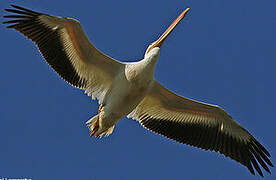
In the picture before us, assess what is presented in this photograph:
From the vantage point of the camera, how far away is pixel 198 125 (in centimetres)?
1316

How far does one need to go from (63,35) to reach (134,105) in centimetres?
234

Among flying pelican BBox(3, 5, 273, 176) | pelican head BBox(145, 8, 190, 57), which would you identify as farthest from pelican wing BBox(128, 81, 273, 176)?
pelican head BBox(145, 8, 190, 57)

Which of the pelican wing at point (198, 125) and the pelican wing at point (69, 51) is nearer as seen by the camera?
the pelican wing at point (69, 51)

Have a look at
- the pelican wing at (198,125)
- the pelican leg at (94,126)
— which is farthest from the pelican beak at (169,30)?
the pelican leg at (94,126)

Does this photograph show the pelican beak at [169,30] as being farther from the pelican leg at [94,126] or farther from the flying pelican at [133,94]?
the pelican leg at [94,126]

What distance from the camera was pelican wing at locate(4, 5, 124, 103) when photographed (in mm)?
11828

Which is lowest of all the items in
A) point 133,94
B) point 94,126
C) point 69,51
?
point 94,126

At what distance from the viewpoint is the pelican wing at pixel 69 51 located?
466 inches

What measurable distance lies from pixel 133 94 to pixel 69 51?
1900 mm

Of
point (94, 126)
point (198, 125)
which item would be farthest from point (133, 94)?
point (198, 125)

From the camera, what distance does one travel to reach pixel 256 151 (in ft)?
42.2

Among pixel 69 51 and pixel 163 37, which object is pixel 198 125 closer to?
pixel 163 37

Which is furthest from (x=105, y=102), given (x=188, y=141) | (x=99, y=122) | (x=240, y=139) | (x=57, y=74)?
(x=240, y=139)

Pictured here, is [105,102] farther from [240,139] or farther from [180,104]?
[240,139]
